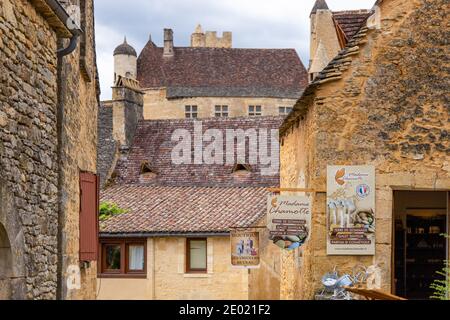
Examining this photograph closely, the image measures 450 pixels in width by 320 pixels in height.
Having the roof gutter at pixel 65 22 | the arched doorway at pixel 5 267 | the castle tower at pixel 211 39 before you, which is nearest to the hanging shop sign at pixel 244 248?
the roof gutter at pixel 65 22

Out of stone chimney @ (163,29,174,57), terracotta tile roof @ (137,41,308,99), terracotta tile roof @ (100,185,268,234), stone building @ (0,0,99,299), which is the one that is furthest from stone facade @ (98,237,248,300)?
stone chimney @ (163,29,174,57)

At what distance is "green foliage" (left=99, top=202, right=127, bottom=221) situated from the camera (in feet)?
92.2

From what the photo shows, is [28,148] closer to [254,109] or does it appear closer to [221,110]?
[221,110]

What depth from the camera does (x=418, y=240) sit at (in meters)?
15.9

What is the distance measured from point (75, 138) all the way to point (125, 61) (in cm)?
4380

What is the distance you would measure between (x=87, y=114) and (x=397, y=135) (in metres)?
4.92

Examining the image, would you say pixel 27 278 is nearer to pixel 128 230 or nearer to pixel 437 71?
pixel 437 71

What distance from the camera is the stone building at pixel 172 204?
2664cm

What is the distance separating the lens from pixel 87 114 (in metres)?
14.4

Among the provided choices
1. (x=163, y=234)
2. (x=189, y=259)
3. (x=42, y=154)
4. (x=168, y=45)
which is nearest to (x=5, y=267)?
(x=42, y=154)

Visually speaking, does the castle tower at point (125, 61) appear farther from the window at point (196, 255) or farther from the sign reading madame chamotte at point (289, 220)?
the sign reading madame chamotte at point (289, 220)

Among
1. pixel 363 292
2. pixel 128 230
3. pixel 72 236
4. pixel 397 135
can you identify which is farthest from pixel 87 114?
pixel 128 230
